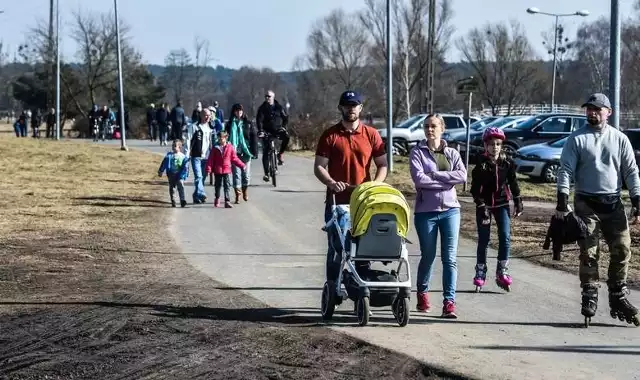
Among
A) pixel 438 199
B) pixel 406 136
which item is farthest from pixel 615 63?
pixel 406 136

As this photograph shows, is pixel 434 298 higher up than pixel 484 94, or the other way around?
pixel 484 94

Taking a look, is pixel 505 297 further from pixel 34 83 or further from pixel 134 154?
pixel 34 83

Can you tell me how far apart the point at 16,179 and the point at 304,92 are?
80.9m

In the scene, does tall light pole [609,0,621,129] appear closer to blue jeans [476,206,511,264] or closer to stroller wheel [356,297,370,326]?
blue jeans [476,206,511,264]

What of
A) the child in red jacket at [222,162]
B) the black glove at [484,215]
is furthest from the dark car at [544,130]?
the black glove at [484,215]

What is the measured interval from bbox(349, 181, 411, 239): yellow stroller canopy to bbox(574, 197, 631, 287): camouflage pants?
61.3 inches

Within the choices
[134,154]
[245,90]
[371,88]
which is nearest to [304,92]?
[371,88]

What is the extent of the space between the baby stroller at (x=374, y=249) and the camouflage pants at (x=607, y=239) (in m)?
1.55

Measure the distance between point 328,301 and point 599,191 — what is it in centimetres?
243

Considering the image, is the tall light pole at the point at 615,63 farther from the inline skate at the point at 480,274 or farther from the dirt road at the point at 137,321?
the dirt road at the point at 137,321

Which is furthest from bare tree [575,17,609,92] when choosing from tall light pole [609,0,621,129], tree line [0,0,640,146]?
tall light pole [609,0,621,129]

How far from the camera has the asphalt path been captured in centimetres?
688

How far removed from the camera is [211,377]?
20.7 ft

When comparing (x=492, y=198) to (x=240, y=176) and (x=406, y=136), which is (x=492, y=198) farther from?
(x=406, y=136)
